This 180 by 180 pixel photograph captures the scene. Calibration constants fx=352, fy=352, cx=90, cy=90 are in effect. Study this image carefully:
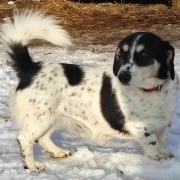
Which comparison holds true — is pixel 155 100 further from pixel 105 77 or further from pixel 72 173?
pixel 72 173

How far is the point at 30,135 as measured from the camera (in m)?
3.33

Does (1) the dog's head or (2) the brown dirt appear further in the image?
(2) the brown dirt

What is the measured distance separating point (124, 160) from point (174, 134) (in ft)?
2.78

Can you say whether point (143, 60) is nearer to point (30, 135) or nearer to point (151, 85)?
point (151, 85)

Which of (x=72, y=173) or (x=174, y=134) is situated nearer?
(x=72, y=173)

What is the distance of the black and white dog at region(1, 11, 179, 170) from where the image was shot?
312 cm

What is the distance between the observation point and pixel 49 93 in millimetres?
3385

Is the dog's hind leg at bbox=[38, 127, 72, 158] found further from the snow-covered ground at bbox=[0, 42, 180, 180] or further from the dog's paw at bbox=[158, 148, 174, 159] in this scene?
the dog's paw at bbox=[158, 148, 174, 159]

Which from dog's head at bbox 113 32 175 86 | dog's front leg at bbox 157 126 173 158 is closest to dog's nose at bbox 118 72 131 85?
dog's head at bbox 113 32 175 86

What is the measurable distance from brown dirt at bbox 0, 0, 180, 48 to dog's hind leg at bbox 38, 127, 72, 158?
4.44 metres

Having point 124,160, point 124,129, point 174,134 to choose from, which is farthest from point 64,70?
point 174,134

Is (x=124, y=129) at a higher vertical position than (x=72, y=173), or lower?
higher

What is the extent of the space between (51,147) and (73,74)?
2.52 ft

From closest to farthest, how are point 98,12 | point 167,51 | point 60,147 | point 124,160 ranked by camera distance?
point 167,51
point 124,160
point 60,147
point 98,12
